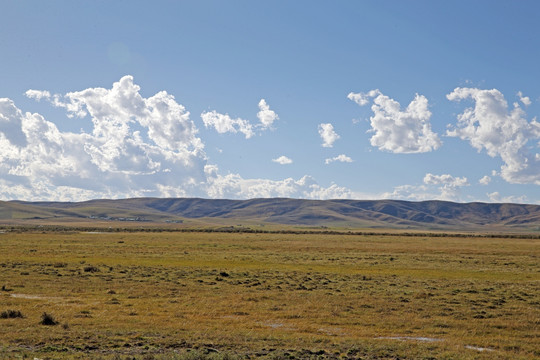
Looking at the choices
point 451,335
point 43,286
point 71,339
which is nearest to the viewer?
point 71,339

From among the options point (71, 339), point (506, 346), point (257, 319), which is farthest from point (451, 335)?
point (71, 339)

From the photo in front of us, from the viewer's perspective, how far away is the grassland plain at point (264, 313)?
59.3 feet

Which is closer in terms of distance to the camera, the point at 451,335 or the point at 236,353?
the point at 236,353

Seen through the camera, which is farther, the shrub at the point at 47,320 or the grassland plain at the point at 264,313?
the shrub at the point at 47,320

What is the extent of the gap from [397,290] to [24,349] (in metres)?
25.6

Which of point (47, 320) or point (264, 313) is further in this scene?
point (264, 313)

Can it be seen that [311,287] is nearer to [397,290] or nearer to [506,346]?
[397,290]

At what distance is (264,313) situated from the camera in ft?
85.9

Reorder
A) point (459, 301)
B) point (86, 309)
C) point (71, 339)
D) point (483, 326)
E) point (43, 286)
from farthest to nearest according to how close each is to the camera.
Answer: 1. point (43, 286)
2. point (459, 301)
3. point (86, 309)
4. point (483, 326)
5. point (71, 339)

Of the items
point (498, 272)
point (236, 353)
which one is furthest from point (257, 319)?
point (498, 272)

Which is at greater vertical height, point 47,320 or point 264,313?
point 47,320

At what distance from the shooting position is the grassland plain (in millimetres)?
18062

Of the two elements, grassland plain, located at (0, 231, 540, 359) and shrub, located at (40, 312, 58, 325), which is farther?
shrub, located at (40, 312, 58, 325)

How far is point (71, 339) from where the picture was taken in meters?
18.9
